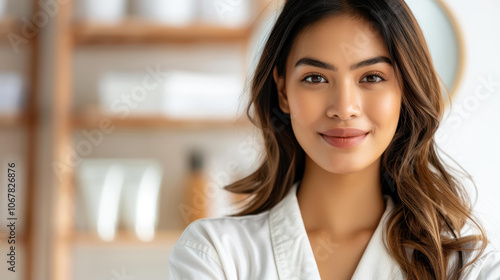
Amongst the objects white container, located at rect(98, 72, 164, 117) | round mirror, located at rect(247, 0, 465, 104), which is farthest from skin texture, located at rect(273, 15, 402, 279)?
white container, located at rect(98, 72, 164, 117)

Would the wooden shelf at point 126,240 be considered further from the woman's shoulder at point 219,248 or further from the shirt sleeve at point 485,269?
the shirt sleeve at point 485,269

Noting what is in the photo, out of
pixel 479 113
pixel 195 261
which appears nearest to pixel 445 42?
pixel 479 113

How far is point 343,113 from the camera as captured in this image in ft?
3.09

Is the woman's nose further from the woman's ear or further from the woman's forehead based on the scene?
the woman's ear

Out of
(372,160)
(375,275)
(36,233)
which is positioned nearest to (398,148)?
(372,160)

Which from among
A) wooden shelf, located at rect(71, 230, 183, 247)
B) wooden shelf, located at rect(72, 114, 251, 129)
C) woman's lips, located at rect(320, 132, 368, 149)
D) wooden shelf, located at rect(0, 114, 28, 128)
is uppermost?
wooden shelf, located at rect(0, 114, 28, 128)

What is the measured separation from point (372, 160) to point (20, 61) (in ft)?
5.85

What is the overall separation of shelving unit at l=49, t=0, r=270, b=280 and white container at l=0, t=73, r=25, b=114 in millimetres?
176

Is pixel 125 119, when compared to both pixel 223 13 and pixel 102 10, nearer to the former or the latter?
pixel 102 10

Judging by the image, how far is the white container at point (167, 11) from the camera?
7.00 ft

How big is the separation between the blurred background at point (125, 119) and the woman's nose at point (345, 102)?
976 mm

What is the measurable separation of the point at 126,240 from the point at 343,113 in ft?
4.39

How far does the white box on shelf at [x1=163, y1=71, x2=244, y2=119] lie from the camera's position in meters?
2.13

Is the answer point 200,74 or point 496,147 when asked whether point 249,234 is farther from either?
point 200,74
